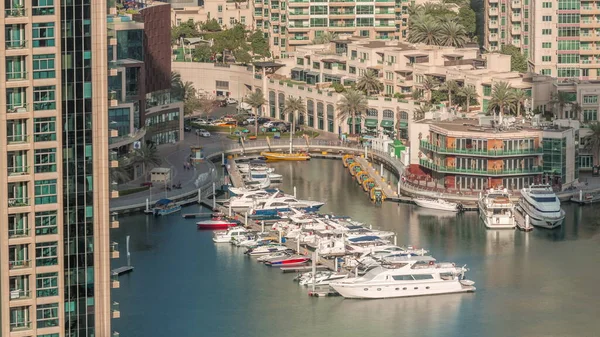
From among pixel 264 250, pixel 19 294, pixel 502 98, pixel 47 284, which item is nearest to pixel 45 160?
pixel 47 284

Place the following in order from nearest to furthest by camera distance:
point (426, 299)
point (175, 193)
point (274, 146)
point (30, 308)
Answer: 1. point (30, 308)
2. point (426, 299)
3. point (175, 193)
4. point (274, 146)

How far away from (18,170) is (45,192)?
1.73m

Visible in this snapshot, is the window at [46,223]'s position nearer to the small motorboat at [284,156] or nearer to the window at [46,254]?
the window at [46,254]

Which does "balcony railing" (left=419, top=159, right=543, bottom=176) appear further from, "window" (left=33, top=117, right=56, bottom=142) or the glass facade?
"window" (left=33, top=117, right=56, bottom=142)

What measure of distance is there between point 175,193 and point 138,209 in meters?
6.52


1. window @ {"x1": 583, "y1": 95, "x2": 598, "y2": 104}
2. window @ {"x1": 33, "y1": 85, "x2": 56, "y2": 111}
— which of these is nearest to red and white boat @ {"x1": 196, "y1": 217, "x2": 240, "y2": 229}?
window @ {"x1": 583, "y1": 95, "x2": 598, "y2": 104}

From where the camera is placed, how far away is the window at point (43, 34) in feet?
281

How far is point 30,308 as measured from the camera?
86375 millimetres

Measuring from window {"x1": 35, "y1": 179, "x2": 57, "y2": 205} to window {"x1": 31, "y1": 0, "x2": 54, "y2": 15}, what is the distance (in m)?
8.31

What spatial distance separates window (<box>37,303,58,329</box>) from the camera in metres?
86.6

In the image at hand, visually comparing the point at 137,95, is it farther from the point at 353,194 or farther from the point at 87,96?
the point at 87,96

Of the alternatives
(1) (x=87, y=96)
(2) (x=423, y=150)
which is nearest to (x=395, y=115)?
(2) (x=423, y=150)

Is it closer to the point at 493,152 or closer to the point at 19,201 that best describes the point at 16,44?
the point at 19,201

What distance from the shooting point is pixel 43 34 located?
85.9 m
